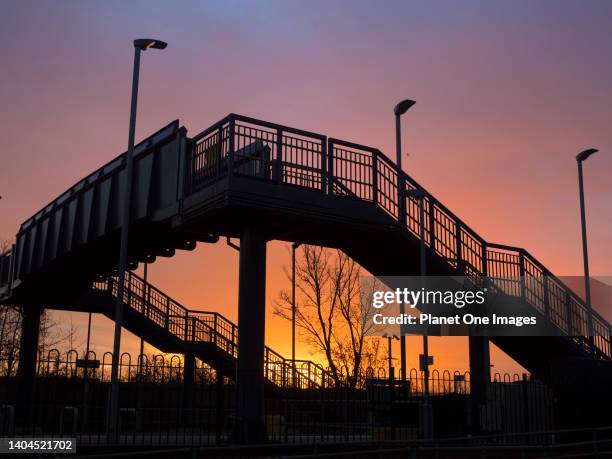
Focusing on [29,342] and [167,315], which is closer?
[167,315]

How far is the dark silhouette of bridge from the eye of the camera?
20266mm

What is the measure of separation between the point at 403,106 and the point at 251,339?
12.0 metres

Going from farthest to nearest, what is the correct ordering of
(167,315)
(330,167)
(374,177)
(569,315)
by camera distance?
(167,315), (569,315), (374,177), (330,167)

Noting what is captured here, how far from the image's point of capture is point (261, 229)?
69.9 feet

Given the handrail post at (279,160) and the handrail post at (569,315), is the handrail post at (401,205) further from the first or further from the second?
the handrail post at (569,315)

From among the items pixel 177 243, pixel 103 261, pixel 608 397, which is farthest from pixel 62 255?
pixel 608 397

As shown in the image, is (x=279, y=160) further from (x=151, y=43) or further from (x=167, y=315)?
A: (x=167, y=315)

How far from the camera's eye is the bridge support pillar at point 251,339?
774 inches

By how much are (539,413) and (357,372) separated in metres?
27.3

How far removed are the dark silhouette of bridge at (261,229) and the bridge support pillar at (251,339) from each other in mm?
29

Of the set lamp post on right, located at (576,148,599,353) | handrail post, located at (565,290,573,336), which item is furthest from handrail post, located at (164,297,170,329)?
lamp post on right, located at (576,148,599,353)

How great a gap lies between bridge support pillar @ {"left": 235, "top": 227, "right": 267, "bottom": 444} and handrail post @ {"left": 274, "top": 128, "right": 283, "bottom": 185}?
5.53 feet

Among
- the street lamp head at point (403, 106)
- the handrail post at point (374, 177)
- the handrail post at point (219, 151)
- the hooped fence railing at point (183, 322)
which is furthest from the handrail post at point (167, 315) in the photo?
the handrail post at point (219, 151)

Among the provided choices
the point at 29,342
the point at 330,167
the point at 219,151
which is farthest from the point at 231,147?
the point at 29,342
